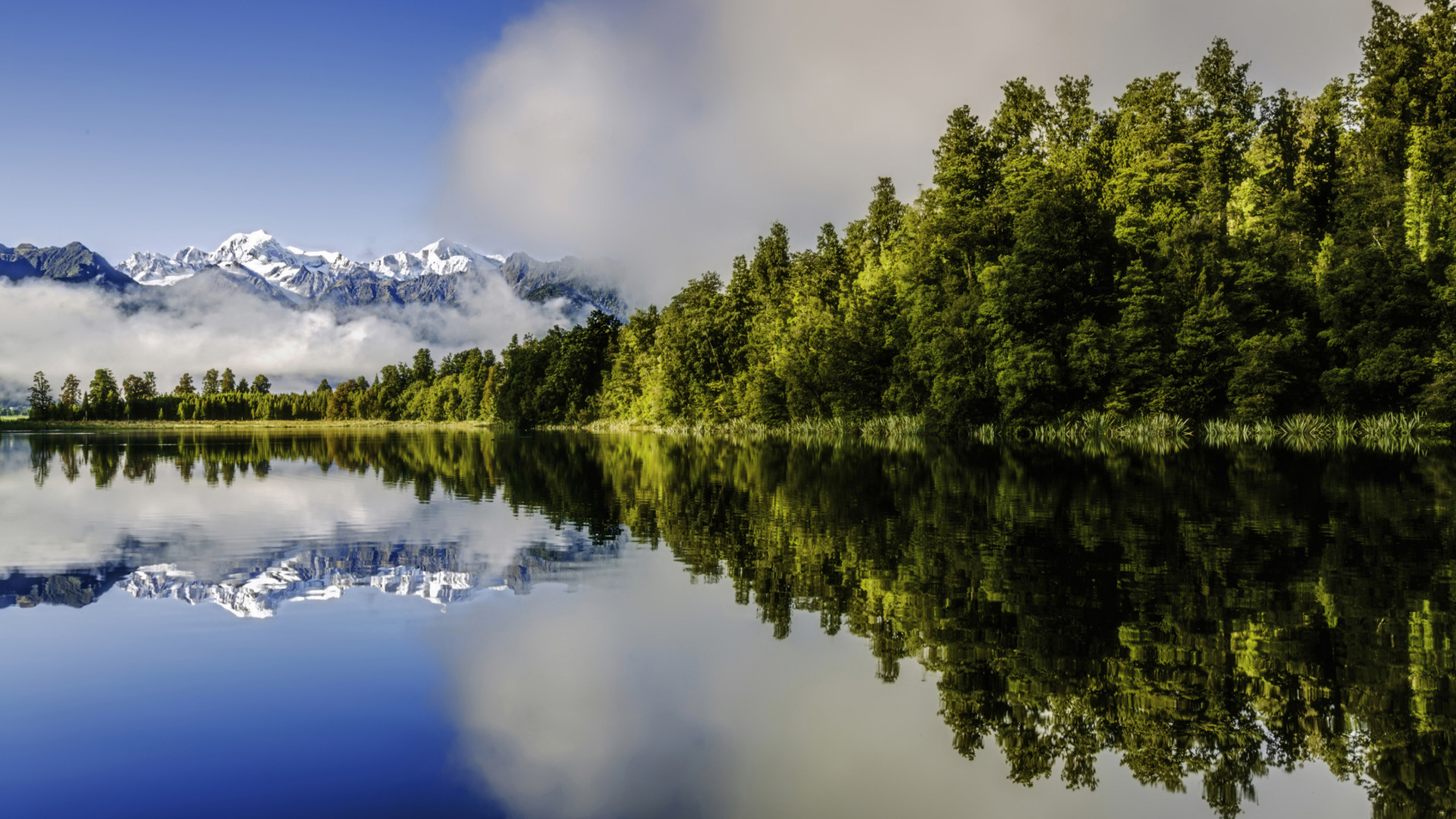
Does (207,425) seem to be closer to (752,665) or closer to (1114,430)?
(1114,430)

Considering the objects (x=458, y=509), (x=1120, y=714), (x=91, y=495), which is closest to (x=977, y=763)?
(x=1120, y=714)

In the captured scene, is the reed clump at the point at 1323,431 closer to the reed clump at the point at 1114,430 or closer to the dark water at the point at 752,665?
the reed clump at the point at 1114,430

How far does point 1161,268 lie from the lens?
2074 inches

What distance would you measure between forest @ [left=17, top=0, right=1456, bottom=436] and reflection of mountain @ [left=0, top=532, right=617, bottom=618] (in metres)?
42.0

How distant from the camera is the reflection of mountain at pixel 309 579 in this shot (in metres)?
12.3

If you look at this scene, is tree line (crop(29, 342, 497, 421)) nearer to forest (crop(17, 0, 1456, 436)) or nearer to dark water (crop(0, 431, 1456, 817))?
forest (crop(17, 0, 1456, 436))

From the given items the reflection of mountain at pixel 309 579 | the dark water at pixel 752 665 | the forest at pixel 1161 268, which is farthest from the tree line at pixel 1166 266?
the reflection of mountain at pixel 309 579

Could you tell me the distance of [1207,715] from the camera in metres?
7.09

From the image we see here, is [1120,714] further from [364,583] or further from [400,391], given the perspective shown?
[400,391]

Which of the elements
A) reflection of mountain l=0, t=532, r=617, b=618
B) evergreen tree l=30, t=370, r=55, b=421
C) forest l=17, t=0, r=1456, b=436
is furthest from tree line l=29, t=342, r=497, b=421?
reflection of mountain l=0, t=532, r=617, b=618

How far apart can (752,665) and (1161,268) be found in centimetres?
5294

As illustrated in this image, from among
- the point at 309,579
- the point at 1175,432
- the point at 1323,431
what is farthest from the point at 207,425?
the point at 1323,431

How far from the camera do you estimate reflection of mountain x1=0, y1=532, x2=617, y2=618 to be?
1233 cm

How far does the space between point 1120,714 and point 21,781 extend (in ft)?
28.8
